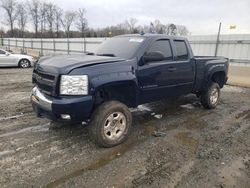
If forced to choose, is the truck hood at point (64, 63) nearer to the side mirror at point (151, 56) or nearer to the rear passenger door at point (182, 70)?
the side mirror at point (151, 56)

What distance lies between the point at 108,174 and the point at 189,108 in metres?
4.35

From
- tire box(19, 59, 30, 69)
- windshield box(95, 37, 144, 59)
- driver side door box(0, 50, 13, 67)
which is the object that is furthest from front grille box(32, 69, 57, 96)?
tire box(19, 59, 30, 69)

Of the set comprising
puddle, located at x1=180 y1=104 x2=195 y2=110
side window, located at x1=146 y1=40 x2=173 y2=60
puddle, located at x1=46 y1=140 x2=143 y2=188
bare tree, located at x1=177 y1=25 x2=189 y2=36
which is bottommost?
puddle, located at x1=46 y1=140 x2=143 y2=188

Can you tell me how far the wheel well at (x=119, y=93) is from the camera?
15.5 ft

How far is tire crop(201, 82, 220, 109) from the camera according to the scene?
724cm

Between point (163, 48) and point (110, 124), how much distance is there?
215cm

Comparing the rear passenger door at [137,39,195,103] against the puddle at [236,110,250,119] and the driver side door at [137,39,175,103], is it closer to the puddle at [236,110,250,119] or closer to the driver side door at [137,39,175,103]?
the driver side door at [137,39,175,103]

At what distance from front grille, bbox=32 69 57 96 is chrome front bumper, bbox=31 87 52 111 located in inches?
3.5

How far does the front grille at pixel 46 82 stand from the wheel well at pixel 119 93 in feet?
2.40

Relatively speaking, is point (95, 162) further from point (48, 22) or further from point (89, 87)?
point (48, 22)

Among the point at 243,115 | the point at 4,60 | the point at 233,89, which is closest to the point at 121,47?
the point at 243,115

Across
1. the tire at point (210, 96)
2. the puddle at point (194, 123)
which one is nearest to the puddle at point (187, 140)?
the puddle at point (194, 123)

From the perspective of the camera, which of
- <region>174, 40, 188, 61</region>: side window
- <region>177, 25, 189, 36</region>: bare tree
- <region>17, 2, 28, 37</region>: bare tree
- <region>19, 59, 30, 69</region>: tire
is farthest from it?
<region>17, 2, 28, 37</region>: bare tree

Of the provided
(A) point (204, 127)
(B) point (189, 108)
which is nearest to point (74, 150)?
(A) point (204, 127)
